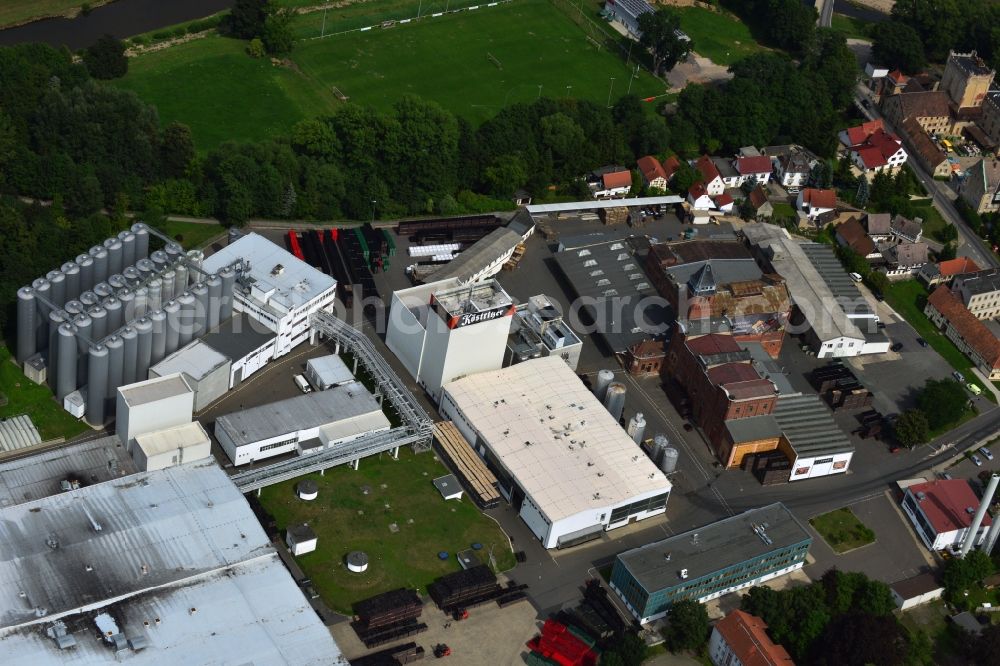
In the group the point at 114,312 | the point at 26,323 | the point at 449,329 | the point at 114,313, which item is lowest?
the point at 26,323

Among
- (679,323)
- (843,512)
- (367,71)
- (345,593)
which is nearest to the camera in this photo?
(345,593)

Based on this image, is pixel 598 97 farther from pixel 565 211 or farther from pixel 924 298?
pixel 924 298

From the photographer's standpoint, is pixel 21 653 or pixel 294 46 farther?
pixel 294 46

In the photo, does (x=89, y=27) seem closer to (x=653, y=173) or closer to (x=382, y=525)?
(x=653, y=173)

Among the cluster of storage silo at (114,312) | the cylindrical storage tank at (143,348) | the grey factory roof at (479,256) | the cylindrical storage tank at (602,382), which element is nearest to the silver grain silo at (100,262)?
the cluster of storage silo at (114,312)

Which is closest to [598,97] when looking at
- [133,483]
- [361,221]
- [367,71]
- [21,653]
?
[367,71]

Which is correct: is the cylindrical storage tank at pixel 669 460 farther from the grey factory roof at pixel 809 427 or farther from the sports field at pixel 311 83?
the sports field at pixel 311 83

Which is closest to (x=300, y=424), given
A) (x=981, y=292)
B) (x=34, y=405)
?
(x=34, y=405)
